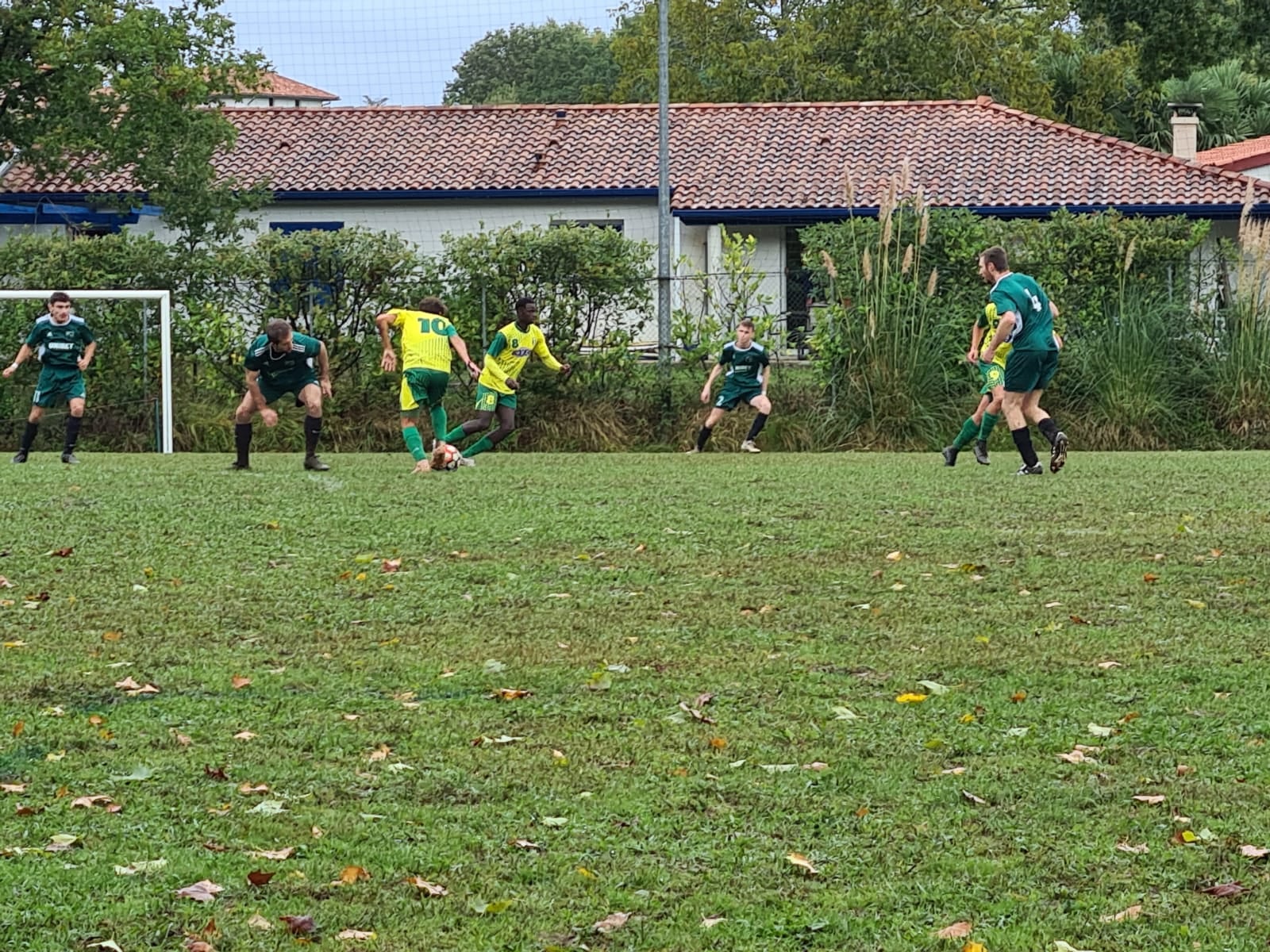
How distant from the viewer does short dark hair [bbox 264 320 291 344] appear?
Answer: 1522 centimetres

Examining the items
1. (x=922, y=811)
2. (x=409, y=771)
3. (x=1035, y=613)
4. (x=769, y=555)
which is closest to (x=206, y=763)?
(x=409, y=771)

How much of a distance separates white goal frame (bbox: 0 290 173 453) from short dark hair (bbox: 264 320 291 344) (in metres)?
4.73

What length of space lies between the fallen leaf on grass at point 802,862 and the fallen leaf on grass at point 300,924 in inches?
48.0

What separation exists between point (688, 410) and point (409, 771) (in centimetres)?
1512

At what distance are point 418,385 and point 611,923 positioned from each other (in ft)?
40.1

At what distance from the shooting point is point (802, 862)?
15.5ft

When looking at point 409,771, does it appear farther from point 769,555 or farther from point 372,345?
point 372,345

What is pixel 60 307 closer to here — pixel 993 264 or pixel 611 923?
pixel 993 264

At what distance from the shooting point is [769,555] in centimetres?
1027

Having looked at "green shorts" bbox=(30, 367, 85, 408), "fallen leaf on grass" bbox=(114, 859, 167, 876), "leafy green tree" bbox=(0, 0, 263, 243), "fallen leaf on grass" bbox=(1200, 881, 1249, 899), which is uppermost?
"leafy green tree" bbox=(0, 0, 263, 243)

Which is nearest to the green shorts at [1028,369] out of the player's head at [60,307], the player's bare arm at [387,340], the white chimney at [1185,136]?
the player's bare arm at [387,340]

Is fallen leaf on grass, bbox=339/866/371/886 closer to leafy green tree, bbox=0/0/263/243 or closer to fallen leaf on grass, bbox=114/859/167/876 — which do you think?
fallen leaf on grass, bbox=114/859/167/876

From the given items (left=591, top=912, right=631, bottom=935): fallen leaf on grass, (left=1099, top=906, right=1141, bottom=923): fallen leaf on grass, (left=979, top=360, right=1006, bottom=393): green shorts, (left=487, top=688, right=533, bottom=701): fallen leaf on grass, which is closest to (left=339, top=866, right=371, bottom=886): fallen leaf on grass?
(left=591, top=912, right=631, bottom=935): fallen leaf on grass

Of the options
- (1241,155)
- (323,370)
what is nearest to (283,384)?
(323,370)
